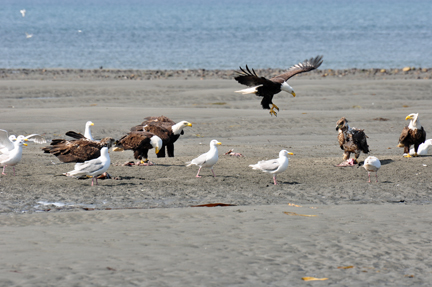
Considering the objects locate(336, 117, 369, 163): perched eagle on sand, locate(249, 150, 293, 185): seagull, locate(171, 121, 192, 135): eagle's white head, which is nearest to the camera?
locate(249, 150, 293, 185): seagull

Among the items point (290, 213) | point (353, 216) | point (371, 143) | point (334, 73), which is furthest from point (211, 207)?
point (334, 73)

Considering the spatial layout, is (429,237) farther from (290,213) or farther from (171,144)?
(171,144)

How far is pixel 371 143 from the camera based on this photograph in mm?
14844

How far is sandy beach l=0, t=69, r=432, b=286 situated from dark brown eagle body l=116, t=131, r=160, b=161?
36cm

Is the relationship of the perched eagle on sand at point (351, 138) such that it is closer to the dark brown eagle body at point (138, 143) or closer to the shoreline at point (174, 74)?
the dark brown eagle body at point (138, 143)

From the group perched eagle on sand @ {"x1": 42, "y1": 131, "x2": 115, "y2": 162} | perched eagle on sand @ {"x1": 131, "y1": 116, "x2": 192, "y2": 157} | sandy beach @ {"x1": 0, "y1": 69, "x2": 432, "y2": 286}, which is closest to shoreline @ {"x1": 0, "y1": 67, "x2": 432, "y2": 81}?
sandy beach @ {"x1": 0, "y1": 69, "x2": 432, "y2": 286}

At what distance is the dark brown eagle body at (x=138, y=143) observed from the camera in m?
11.6

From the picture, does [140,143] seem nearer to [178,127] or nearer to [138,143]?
[138,143]

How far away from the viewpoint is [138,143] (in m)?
11.6

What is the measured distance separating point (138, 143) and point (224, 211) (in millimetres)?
3707

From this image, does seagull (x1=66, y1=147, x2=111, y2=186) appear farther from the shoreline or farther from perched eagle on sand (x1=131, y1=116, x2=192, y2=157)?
the shoreline

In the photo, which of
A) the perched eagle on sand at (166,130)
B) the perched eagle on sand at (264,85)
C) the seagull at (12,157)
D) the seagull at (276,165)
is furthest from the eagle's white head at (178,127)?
the seagull at (12,157)

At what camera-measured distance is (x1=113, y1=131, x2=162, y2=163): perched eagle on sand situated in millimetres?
11656

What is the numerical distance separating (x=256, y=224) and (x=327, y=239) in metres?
0.97
